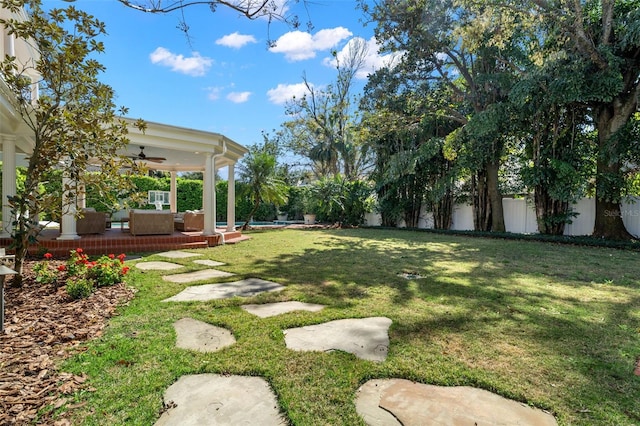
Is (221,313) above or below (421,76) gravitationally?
below

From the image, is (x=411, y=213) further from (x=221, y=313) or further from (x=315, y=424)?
(x=315, y=424)

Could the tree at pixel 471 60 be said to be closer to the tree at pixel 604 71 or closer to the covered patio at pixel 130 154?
the tree at pixel 604 71

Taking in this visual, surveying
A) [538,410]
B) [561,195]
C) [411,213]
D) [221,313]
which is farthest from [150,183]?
[538,410]

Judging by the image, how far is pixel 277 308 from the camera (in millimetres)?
3598

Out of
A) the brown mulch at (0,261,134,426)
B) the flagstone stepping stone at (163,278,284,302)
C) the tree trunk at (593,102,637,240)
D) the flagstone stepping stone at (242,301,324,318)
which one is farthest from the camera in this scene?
the tree trunk at (593,102,637,240)

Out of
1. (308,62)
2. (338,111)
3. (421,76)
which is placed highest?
(308,62)

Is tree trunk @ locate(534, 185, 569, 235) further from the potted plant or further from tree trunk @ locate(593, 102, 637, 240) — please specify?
the potted plant

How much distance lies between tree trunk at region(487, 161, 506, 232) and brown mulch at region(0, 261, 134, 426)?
481 inches

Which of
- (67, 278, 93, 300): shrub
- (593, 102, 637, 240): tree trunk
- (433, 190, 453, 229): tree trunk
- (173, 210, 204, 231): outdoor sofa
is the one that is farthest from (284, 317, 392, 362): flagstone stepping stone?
(433, 190, 453, 229): tree trunk

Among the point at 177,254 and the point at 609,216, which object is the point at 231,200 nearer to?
the point at 177,254

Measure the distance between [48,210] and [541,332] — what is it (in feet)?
17.3

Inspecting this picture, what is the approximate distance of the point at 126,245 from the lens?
25.6ft

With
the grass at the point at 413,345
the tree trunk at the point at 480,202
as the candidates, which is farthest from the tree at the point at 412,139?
the grass at the point at 413,345

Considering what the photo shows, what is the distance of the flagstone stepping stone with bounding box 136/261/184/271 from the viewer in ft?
18.8
